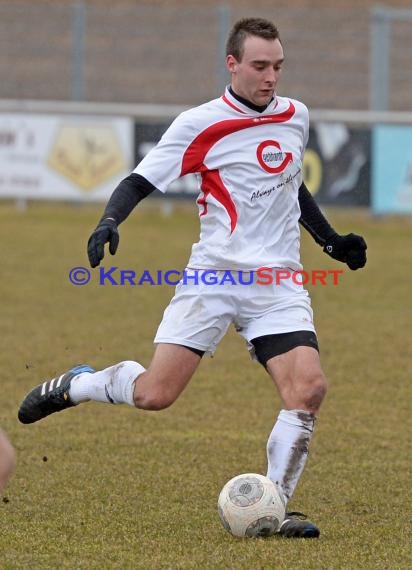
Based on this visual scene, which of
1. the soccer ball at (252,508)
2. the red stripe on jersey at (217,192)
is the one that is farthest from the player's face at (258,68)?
the soccer ball at (252,508)

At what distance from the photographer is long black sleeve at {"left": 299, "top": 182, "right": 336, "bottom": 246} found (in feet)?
18.5

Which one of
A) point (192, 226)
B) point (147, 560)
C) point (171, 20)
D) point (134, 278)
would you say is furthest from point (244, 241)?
point (171, 20)

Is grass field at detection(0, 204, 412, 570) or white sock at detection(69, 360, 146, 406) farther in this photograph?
white sock at detection(69, 360, 146, 406)

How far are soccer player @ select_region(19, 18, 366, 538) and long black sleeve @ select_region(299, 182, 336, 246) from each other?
28cm

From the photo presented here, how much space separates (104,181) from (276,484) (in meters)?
12.5

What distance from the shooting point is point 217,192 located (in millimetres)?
5238

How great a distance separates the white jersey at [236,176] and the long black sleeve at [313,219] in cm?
32

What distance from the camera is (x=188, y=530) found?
5.05 metres

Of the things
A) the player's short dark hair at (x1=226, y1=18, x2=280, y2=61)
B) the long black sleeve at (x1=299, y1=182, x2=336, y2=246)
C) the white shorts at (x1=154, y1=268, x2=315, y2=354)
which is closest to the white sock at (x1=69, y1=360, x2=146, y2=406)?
the white shorts at (x1=154, y1=268, x2=315, y2=354)

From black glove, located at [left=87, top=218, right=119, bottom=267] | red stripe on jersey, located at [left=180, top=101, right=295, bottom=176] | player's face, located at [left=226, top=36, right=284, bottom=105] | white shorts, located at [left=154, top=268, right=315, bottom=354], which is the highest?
player's face, located at [left=226, top=36, right=284, bottom=105]

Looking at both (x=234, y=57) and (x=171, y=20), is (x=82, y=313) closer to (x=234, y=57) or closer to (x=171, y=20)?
(x=234, y=57)
